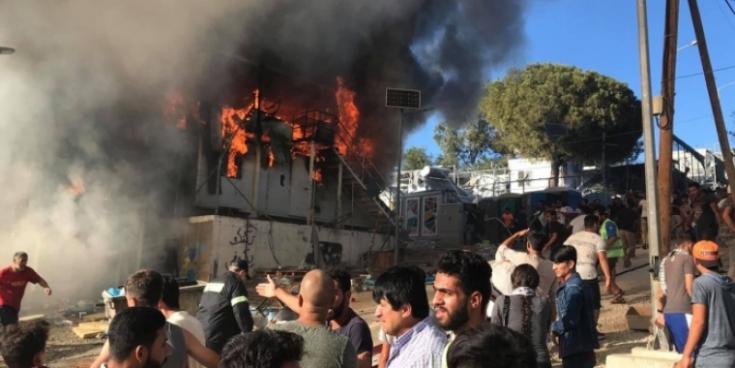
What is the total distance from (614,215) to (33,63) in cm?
1439

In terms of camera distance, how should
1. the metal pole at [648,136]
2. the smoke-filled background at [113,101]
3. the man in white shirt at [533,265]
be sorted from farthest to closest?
the smoke-filled background at [113,101] → the metal pole at [648,136] → the man in white shirt at [533,265]

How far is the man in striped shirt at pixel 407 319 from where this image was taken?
9.13 feet

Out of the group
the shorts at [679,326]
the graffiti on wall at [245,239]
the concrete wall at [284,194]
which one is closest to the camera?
the shorts at [679,326]

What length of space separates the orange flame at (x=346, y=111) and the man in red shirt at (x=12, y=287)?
14764 mm

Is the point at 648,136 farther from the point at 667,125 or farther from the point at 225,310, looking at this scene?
the point at 225,310

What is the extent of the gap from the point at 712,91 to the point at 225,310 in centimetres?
932

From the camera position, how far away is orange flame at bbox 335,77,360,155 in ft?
76.5

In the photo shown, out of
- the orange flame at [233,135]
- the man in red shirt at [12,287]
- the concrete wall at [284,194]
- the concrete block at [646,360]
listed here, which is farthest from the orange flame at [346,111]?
the concrete block at [646,360]

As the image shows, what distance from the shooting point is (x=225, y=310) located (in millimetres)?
5266

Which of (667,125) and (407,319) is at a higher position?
(667,125)

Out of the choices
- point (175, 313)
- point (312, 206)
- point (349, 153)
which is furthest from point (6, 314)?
point (349, 153)

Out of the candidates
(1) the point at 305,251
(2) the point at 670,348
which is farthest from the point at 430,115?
(2) the point at 670,348

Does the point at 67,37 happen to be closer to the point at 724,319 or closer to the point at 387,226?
the point at 387,226

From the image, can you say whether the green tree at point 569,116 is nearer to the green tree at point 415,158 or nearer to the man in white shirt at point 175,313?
the green tree at point 415,158
